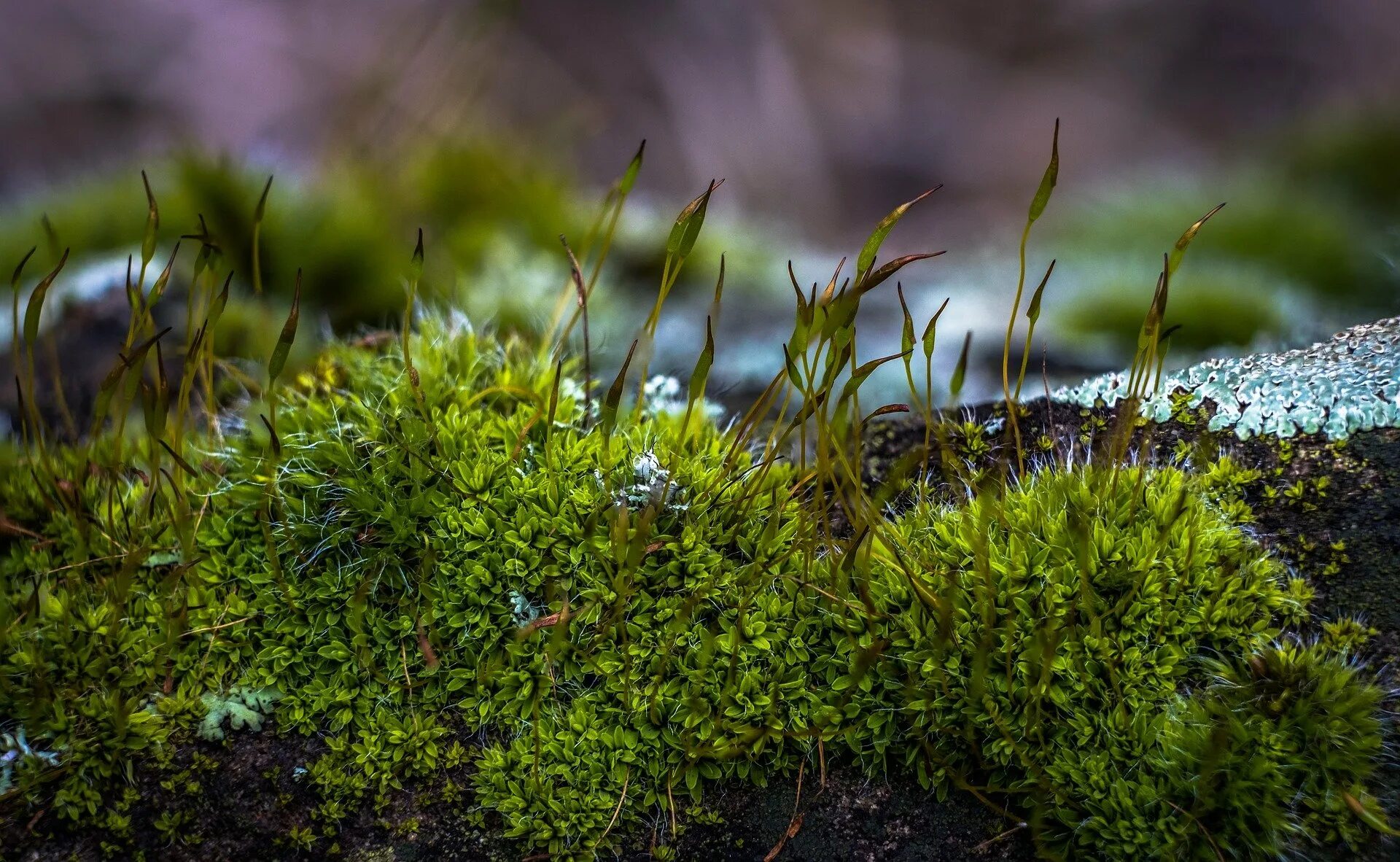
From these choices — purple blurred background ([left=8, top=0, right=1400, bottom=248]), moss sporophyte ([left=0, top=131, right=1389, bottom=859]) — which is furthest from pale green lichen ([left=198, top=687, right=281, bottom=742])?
purple blurred background ([left=8, top=0, right=1400, bottom=248])

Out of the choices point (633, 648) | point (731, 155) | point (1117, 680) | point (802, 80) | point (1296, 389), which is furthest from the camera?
point (802, 80)

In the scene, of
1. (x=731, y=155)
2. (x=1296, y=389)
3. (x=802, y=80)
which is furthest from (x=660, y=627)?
(x=802, y=80)

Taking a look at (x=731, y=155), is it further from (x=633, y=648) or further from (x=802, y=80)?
(x=633, y=648)

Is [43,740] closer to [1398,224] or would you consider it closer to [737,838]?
[737,838]

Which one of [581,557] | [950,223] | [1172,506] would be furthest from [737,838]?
[950,223]

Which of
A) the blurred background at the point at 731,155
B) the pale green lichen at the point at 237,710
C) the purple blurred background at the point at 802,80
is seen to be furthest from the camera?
the purple blurred background at the point at 802,80

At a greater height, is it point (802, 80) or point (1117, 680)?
point (802, 80)

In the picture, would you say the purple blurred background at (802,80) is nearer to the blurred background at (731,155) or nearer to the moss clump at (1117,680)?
the blurred background at (731,155)

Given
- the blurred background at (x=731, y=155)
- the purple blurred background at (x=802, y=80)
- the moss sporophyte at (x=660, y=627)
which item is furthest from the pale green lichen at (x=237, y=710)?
the purple blurred background at (x=802, y=80)
